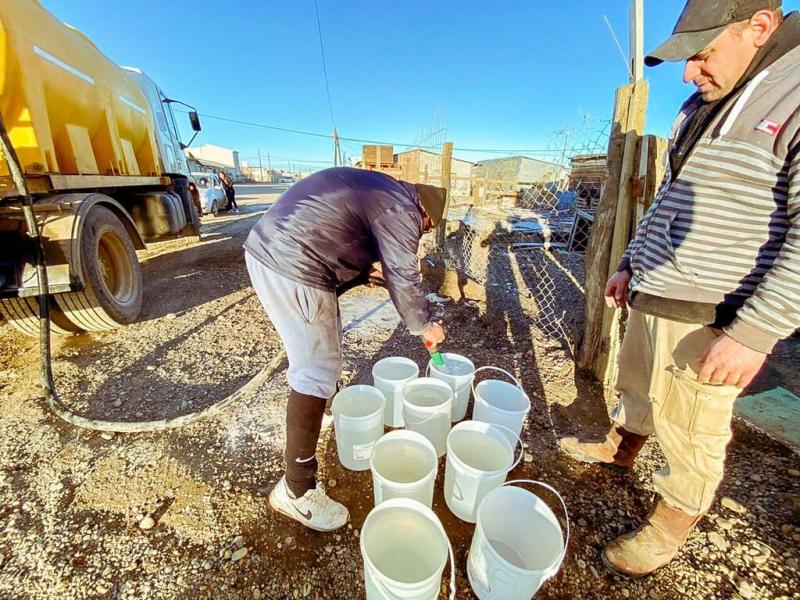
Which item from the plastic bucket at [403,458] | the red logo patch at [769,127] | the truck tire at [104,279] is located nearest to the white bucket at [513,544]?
the plastic bucket at [403,458]

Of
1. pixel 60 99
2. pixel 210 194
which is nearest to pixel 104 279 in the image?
pixel 60 99

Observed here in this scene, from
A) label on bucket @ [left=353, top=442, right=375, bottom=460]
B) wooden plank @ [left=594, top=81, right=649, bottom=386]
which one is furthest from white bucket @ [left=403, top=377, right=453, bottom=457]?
wooden plank @ [left=594, top=81, right=649, bottom=386]

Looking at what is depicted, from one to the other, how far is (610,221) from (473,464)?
2.01 meters

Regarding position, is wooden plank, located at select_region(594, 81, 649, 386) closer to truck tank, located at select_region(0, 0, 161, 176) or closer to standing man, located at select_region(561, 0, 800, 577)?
standing man, located at select_region(561, 0, 800, 577)

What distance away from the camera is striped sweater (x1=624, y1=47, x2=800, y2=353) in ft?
3.20

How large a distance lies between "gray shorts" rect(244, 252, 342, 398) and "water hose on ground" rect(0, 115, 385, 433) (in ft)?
4.16

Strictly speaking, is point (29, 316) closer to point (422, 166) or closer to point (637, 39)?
point (637, 39)

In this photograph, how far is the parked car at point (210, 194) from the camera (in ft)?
39.9

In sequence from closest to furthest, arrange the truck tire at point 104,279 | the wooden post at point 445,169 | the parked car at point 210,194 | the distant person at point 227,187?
the truck tire at point 104,279 → the wooden post at point 445,169 → the parked car at point 210,194 → the distant person at point 227,187

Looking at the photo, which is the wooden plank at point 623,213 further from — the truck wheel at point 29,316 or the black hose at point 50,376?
the truck wheel at point 29,316

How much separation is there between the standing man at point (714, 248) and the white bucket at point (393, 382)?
130cm

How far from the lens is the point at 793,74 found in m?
0.99

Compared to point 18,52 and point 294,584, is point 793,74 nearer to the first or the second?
point 294,584

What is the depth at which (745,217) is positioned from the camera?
110 centimetres
